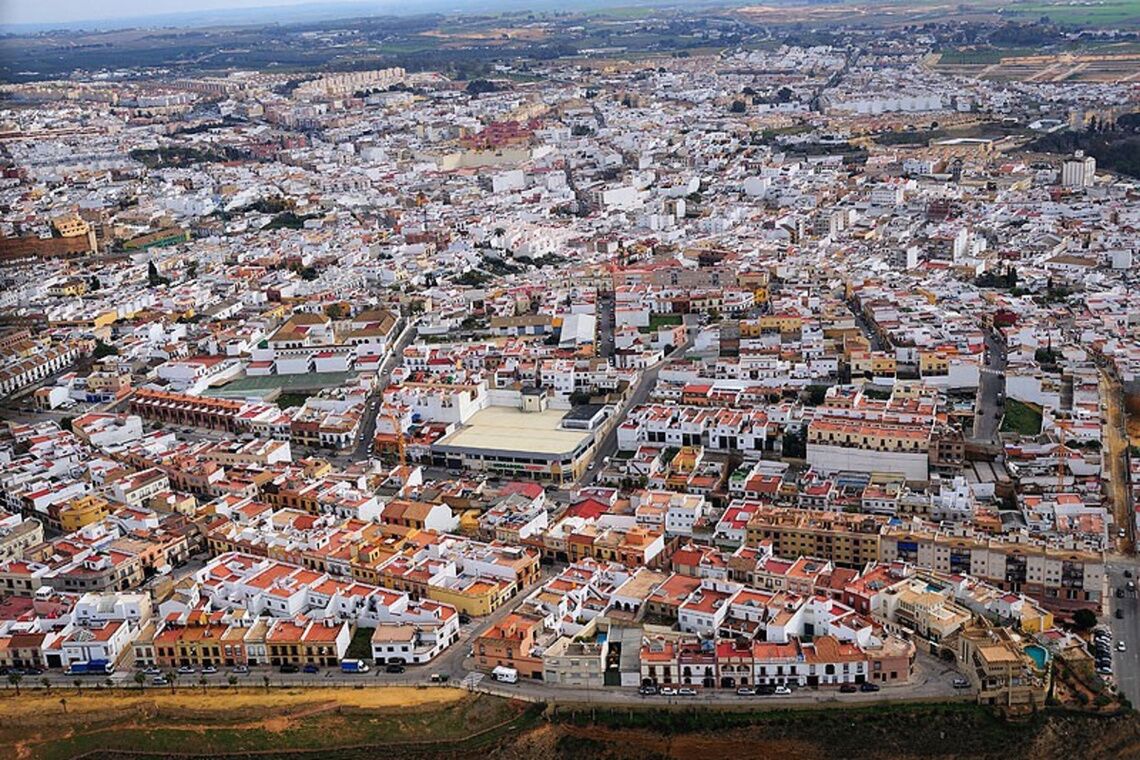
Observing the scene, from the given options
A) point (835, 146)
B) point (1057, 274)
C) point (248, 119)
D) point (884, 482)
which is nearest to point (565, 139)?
point (835, 146)

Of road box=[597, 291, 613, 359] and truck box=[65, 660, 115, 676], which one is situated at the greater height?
road box=[597, 291, 613, 359]

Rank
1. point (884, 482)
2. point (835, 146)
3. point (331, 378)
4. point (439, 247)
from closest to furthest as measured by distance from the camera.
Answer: point (884, 482) < point (331, 378) < point (439, 247) < point (835, 146)

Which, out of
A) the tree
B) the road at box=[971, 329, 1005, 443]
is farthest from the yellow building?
the road at box=[971, 329, 1005, 443]

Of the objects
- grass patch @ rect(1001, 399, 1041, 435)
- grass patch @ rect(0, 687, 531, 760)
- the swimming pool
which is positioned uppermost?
grass patch @ rect(1001, 399, 1041, 435)

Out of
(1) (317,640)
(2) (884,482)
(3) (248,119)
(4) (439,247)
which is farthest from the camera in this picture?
(3) (248,119)

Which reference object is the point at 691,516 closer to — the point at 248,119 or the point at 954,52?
the point at 248,119

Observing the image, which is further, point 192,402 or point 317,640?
point 192,402

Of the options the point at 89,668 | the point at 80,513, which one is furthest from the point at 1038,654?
the point at 80,513

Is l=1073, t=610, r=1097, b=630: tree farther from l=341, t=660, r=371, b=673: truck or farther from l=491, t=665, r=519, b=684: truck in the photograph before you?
l=341, t=660, r=371, b=673: truck
